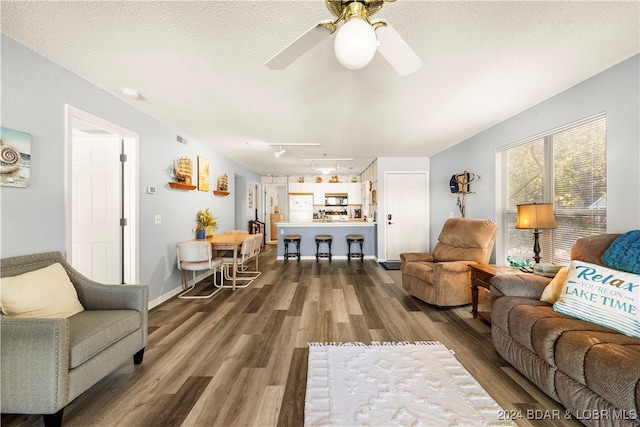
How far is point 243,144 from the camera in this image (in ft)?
15.7

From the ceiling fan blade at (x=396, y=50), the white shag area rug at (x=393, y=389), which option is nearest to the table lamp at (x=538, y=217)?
the white shag area rug at (x=393, y=389)

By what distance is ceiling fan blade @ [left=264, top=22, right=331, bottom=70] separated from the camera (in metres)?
1.24

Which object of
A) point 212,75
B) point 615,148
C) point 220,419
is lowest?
point 220,419

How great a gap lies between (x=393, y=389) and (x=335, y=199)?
739cm

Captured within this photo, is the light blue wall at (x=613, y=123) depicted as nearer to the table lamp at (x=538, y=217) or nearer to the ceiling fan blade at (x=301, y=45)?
the table lamp at (x=538, y=217)

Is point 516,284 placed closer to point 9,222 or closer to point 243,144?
point 9,222

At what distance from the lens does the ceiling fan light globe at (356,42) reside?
3.44ft

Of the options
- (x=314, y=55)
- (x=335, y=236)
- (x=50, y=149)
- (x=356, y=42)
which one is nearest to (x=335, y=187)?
(x=335, y=236)

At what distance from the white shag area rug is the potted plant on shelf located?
2954 mm

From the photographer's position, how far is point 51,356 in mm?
1389

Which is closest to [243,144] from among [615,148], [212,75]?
[212,75]

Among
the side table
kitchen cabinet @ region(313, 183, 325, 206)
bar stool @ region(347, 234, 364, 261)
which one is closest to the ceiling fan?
the side table

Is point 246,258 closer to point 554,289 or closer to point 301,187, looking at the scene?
point 554,289

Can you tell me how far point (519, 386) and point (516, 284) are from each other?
74cm
